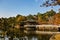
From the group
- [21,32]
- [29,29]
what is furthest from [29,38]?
[21,32]

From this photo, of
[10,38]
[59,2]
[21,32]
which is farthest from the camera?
[10,38]

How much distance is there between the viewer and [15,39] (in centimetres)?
525

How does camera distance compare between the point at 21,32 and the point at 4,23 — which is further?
the point at 4,23

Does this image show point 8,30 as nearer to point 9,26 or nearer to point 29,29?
point 9,26

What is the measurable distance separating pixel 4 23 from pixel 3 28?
0.46 ft

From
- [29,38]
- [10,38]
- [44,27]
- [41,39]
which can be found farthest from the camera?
[10,38]

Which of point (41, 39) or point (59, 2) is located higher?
point (59, 2)

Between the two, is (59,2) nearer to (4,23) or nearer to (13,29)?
(13,29)

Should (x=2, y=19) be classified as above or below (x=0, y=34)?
A: above

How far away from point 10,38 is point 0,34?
36 centimetres

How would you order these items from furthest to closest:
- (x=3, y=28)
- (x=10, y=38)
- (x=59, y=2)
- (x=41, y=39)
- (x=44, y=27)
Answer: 1. (x=3, y=28)
2. (x=10, y=38)
3. (x=41, y=39)
4. (x=44, y=27)
5. (x=59, y=2)

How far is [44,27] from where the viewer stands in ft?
9.38

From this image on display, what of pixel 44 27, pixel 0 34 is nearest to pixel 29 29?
pixel 44 27

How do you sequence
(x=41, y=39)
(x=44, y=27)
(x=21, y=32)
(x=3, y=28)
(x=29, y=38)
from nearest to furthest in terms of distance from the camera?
(x=44, y=27) → (x=41, y=39) → (x=29, y=38) → (x=21, y=32) → (x=3, y=28)
